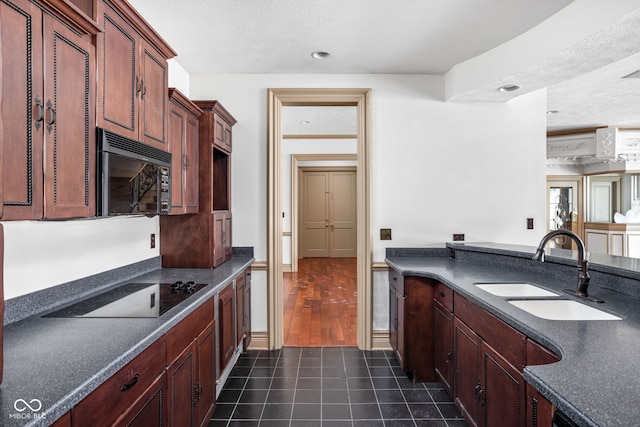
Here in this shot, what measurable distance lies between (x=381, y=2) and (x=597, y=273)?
6.53ft

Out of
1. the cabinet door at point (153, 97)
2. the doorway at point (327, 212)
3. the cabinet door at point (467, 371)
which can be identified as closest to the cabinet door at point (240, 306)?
the cabinet door at point (153, 97)

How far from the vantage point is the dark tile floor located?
2248 millimetres

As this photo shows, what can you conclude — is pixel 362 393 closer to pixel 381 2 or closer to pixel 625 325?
pixel 625 325

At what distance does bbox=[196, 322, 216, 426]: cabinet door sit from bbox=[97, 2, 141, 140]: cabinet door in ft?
3.78

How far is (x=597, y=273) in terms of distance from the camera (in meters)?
1.97

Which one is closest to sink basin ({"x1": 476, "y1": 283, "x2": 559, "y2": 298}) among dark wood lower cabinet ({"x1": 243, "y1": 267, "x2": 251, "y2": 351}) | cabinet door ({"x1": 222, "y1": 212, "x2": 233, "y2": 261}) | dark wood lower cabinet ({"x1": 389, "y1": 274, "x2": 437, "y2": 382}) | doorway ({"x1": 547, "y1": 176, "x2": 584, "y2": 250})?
dark wood lower cabinet ({"x1": 389, "y1": 274, "x2": 437, "y2": 382})

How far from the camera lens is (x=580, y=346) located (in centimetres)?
121

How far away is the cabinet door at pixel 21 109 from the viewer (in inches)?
41.3

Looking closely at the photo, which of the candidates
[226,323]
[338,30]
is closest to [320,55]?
[338,30]

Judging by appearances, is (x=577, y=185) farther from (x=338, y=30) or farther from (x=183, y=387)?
(x=183, y=387)

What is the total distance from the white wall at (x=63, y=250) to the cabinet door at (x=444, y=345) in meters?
2.17

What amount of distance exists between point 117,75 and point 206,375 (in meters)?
1.63

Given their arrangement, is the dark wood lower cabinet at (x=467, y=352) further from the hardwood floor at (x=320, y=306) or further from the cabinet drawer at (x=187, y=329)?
the cabinet drawer at (x=187, y=329)

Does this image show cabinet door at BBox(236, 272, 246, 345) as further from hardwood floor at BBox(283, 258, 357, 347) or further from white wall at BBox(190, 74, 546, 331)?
hardwood floor at BBox(283, 258, 357, 347)
